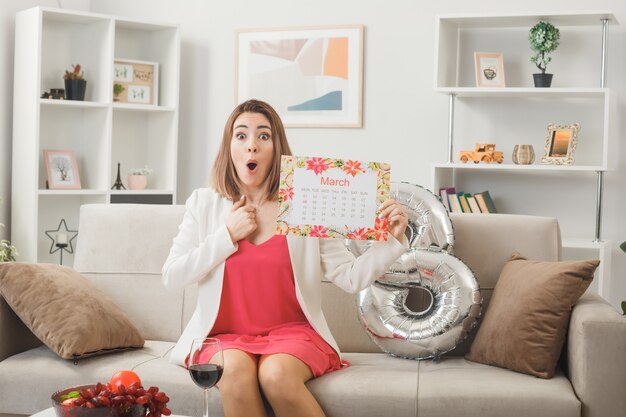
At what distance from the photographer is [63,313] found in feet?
8.36

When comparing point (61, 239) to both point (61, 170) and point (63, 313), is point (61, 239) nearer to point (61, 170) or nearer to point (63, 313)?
point (61, 170)

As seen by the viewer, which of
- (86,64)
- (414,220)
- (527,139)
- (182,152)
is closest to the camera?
(414,220)

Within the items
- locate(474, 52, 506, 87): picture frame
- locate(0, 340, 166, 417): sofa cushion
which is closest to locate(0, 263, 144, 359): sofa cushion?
locate(0, 340, 166, 417): sofa cushion

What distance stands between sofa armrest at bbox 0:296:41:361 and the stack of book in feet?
7.35

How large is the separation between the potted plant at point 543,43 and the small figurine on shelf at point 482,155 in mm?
386

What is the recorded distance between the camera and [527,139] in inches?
174

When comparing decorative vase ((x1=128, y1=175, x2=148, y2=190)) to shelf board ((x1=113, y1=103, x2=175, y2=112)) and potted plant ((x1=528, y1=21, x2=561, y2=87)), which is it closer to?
shelf board ((x1=113, y1=103, x2=175, y2=112))

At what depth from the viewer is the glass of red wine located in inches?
66.5

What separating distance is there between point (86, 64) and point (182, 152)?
2.50 ft

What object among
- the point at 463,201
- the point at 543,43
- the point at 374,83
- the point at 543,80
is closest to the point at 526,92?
the point at 543,80

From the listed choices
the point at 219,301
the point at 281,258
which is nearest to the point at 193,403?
the point at 219,301

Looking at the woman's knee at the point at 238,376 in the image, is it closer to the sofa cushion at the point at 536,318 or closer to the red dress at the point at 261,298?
the red dress at the point at 261,298

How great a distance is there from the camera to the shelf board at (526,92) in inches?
158

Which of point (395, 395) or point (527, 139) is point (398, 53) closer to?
point (527, 139)
